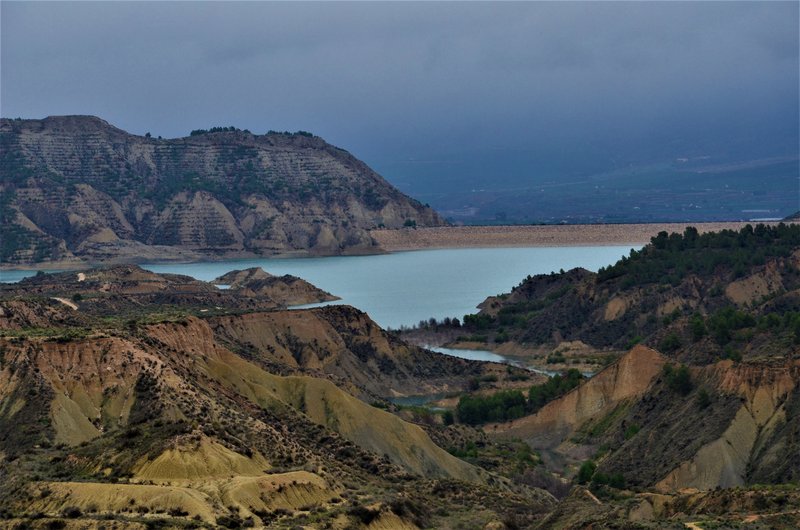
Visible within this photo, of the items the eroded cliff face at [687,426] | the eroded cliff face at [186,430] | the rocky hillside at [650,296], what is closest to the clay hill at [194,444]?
the eroded cliff face at [186,430]

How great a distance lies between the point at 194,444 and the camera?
56250 millimetres

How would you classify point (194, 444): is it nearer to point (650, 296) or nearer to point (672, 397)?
point (672, 397)

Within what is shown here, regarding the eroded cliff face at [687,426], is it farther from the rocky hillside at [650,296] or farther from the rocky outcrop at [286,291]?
the rocky outcrop at [286,291]

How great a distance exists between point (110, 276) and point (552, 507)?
368ft

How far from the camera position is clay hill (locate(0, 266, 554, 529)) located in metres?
52.2

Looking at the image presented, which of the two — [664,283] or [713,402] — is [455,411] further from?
[664,283]

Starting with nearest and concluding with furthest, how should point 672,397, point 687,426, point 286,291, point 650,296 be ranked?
1. point 687,426
2. point 672,397
3. point 650,296
4. point 286,291

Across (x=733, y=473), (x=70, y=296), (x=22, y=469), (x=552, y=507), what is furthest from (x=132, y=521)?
(x=70, y=296)

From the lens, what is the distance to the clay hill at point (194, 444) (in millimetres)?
52156

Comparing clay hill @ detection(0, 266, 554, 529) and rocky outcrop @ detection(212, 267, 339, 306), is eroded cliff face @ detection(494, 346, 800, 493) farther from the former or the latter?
rocky outcrop @ detection(212, 267, 339, 306)

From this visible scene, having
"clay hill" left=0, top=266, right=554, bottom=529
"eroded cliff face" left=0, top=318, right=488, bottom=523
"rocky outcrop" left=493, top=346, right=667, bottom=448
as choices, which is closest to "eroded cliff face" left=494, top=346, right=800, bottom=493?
"rocky outcrop" left=493, top=346, right=667, bottom=448

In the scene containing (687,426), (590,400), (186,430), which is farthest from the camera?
(590,400)

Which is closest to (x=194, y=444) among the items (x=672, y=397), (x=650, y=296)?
(x=672, y=397)

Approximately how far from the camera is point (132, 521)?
161 feet
